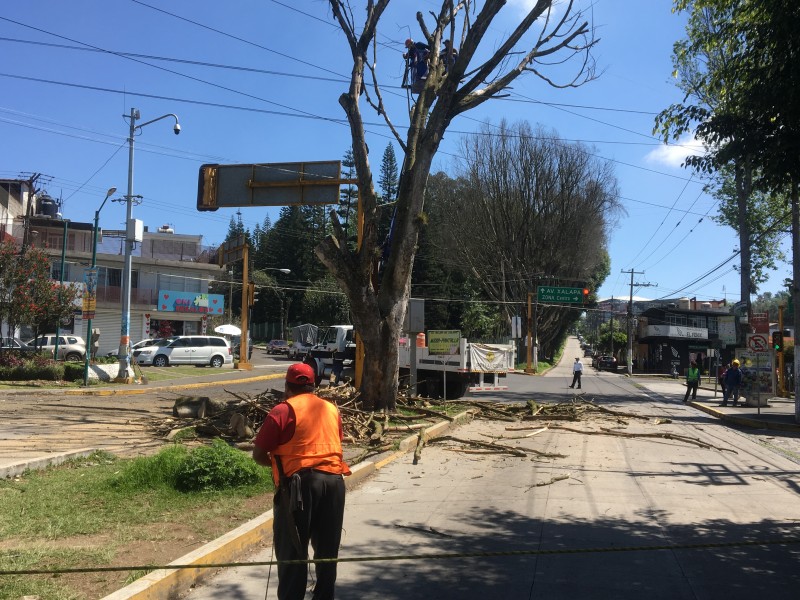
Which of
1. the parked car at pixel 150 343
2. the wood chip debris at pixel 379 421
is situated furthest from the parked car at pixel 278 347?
the wood chip debris at pixel 379 421

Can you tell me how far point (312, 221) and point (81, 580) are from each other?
260 ft

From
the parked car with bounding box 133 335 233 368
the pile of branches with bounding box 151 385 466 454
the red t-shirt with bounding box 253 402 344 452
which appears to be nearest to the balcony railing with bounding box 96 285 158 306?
the parked car with bounding box 133 335 233 368

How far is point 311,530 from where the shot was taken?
4227mm

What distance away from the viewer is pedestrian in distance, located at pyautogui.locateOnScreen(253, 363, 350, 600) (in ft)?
13.4

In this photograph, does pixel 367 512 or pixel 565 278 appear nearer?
pixel 367 512

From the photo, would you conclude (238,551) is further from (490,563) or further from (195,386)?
(195,386)

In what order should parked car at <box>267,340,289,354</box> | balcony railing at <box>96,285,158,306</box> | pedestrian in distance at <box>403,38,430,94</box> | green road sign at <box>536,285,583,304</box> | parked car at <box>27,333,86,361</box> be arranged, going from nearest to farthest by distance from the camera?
pedestrian in distance at <box>403,38,430,94</box> < parked car at <box>27,333,86,361</box> < balcony railing at <box>96,285,158,306</box> < green road sign at <box>536,285,583,304</box> < parked car at <box>267,340,289,354</box>

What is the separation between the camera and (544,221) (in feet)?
174

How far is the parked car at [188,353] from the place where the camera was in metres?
37.6

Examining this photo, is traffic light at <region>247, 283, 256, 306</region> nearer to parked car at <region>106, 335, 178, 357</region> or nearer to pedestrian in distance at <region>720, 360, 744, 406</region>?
parked car at <region>106, 335, 178, 357</region>

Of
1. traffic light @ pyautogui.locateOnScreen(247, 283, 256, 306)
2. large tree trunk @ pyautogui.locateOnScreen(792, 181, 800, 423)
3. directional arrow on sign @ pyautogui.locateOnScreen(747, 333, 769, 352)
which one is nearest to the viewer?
large tree trunk @ pyautogui.locateOnScreen(792, 181, 800, 423)

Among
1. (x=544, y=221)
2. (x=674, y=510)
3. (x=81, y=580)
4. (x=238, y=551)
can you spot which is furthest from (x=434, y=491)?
(x=544, y=221)

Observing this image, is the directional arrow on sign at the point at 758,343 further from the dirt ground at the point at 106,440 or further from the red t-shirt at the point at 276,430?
the red t-shirt at the point at 276,430

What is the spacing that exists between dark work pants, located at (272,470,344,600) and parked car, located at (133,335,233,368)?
3519 cm
